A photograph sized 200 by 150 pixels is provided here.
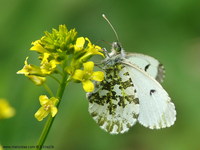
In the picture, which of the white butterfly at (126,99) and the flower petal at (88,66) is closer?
the flower petal at (88,66)

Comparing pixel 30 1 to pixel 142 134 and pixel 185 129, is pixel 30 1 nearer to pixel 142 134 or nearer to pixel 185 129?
pixel 142 134

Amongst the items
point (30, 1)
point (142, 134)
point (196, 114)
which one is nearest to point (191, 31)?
point (196, 114)

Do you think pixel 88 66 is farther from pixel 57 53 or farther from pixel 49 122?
pixel 49 122

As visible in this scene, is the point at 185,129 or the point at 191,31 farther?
the point at 191,31

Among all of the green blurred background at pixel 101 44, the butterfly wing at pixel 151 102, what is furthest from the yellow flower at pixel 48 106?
the green blurred background at pixel 101 44

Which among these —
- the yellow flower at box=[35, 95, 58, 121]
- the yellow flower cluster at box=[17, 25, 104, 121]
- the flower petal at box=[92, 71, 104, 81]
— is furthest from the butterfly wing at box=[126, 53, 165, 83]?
the yellow flower at box=[35, 95, 58, 121]

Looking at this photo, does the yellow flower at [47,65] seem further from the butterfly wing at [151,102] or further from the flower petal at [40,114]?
Result: the butterfly wing at [151,102]
